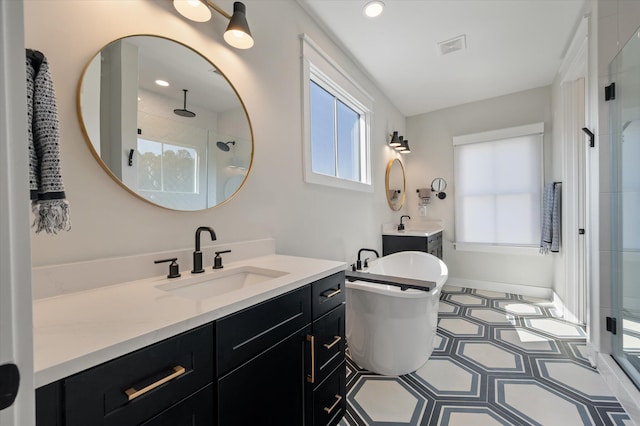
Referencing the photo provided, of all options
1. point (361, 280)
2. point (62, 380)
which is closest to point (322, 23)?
point (361, 280)

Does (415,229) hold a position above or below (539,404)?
above

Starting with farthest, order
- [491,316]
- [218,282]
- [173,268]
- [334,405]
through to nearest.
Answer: [491,316]
[334,405]
[218,282]
[173,268]

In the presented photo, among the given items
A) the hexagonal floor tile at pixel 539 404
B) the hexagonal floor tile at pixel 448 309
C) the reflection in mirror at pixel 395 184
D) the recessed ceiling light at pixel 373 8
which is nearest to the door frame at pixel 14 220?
the hexagonal floor tile at pixel 539 404

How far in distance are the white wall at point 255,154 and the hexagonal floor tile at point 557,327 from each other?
1953 mm

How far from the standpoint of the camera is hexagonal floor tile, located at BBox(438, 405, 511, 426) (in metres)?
1.47

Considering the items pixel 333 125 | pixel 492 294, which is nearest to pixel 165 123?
pixel 333 125

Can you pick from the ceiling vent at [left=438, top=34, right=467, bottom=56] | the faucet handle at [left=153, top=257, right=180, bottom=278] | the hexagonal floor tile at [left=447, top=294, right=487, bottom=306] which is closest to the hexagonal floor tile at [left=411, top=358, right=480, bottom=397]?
the hexagonal floor tile at [left=447, top=294, right=487, bottom=306]

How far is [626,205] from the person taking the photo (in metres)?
1.72

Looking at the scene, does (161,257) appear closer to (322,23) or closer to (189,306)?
(189,306)

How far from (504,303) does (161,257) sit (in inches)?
150

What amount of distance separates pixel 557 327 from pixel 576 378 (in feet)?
3.10

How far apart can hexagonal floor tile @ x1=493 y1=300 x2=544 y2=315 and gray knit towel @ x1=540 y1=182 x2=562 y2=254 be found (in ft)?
2.35

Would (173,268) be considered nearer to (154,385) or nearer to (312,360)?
(154,385)

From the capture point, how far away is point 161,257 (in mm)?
1167
